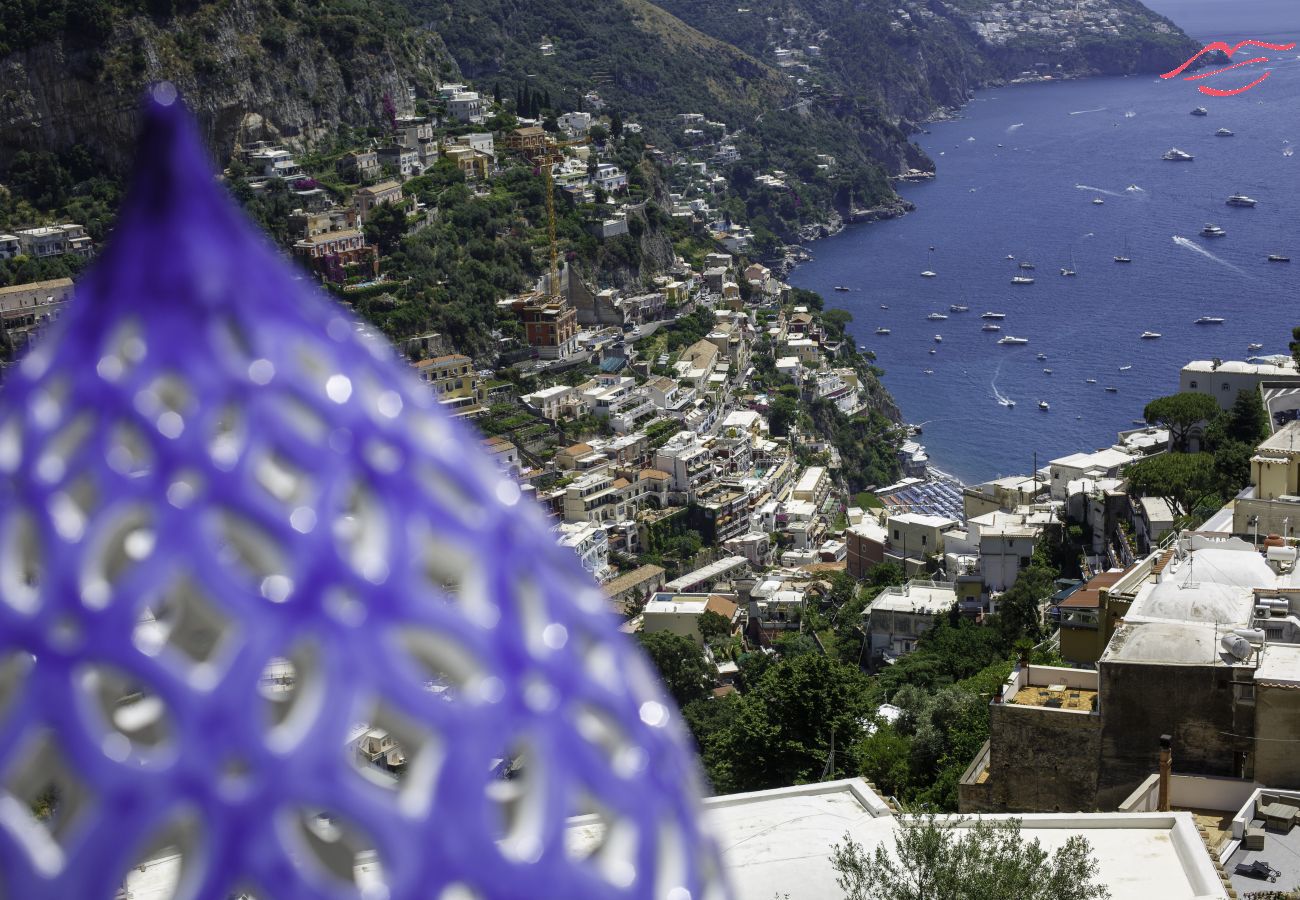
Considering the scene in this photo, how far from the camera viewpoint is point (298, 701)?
1.20 metres

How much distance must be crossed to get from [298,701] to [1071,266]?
46.8 m

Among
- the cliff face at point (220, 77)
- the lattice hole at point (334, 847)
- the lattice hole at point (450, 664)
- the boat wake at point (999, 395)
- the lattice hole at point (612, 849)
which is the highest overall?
the lattice hole at point (450, 664)

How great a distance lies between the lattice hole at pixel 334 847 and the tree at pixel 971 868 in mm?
4924

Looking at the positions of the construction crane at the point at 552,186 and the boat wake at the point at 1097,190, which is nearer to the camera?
the construction crane at the point at 552,186

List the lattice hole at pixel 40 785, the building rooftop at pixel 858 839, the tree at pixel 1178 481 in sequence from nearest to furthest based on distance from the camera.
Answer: the lattice hole at pixel 40 785 → the building rooftop at pixel 858 839 → the tree at pixel 1178 481

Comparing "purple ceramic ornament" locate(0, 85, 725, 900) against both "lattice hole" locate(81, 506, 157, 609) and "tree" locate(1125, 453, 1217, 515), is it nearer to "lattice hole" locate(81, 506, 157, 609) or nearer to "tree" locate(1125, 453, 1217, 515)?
"lattice hole" locate(81, 506, 157, 609)

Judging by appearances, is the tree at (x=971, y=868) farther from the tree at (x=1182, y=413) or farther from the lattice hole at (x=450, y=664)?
the tree at (x=1182, y=413)

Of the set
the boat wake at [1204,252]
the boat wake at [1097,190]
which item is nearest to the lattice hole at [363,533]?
the boat wake at [1204,252]

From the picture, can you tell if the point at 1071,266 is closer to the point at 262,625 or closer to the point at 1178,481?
the point at 1178,481

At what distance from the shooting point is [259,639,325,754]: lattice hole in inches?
46.3

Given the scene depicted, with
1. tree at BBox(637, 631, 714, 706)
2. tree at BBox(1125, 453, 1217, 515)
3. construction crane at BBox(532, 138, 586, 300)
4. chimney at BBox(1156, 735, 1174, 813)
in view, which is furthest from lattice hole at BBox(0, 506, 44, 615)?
construction crane at BBox(532, 138, 586, 300)

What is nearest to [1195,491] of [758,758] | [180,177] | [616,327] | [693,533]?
[758,758]

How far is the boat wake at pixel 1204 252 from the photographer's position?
43.8 metres

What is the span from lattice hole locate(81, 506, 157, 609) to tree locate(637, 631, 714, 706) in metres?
16.8
